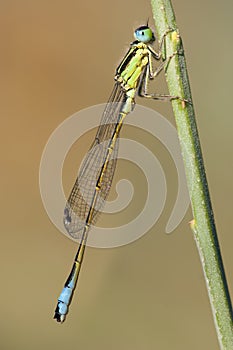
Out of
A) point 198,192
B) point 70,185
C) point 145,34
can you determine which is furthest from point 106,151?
point 70,185

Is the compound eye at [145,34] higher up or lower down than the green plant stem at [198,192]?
higher up

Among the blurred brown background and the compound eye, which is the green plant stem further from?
the blurred brown background

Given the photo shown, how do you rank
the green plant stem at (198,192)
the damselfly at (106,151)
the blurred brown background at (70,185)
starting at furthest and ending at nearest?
1. the blurred brown background at (70,185)
2. the damselfly at (106,151)
3. the green plant stem at (198,192)

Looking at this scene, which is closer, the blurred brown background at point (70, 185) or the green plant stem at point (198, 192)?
the green plant stem at point (198, 192)

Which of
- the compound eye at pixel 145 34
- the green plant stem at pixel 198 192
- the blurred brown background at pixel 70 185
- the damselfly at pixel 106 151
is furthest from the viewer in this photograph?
the blurred brown background at pixel 70 185

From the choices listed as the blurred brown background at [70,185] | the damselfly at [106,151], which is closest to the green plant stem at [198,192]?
the damselfly at [106,151]

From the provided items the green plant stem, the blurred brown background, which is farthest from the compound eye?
the blurred brown background

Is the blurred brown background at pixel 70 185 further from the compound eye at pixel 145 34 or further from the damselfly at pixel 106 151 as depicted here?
the compound eye at pixel 145 34
